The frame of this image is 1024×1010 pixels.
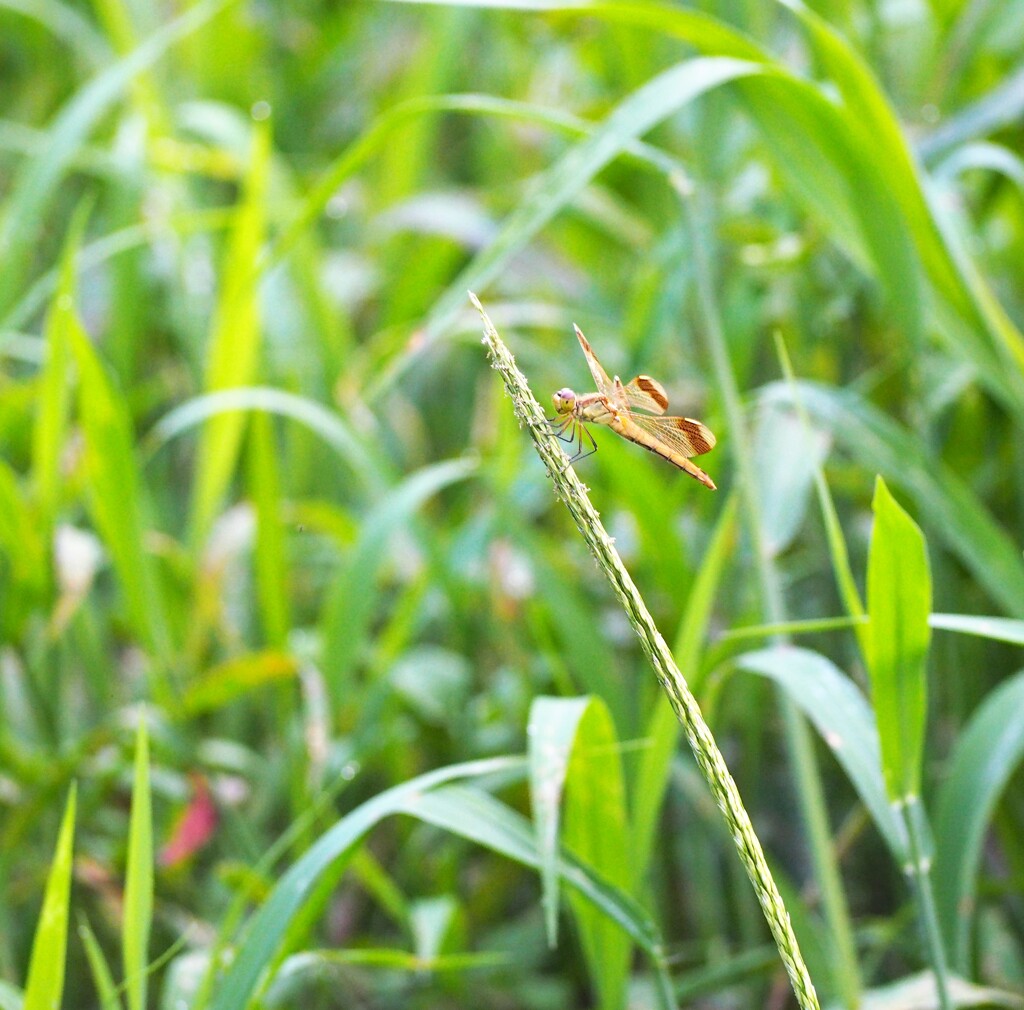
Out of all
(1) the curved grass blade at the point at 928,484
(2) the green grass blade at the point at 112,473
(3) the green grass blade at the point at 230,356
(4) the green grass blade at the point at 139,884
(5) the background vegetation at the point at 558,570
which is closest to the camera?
(4) the green grass blade at the point at 139,884

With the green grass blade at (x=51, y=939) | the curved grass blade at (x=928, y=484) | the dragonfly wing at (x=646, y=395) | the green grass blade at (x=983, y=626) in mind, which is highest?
the dragonfly wing at (x=646, y=395)

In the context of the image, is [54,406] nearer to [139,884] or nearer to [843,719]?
[139,884]

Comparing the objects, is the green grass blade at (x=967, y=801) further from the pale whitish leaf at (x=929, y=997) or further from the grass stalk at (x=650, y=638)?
the grass stalk at (x=650, y=638)

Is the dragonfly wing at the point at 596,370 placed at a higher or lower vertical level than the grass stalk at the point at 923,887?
higher

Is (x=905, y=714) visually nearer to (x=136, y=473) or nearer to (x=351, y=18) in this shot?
(x=136, y=473)

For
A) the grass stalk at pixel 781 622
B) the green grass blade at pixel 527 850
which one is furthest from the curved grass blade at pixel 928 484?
the green grass blade at pixel 527 850

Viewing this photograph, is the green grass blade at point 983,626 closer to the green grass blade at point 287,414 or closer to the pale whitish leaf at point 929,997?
the pale whitish leaf at point 929,997

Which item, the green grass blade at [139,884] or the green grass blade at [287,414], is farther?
the green grass blade at [287,414]

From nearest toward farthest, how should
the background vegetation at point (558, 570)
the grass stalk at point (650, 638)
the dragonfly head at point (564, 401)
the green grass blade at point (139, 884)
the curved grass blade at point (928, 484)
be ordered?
the grass stalk at point (650, 638) < the dragonfly head at point (564, 401) < the green grass blade at point (139, 884) < the background vegetation at point (558, 570) < the curved grass blade at point (928, 484)
